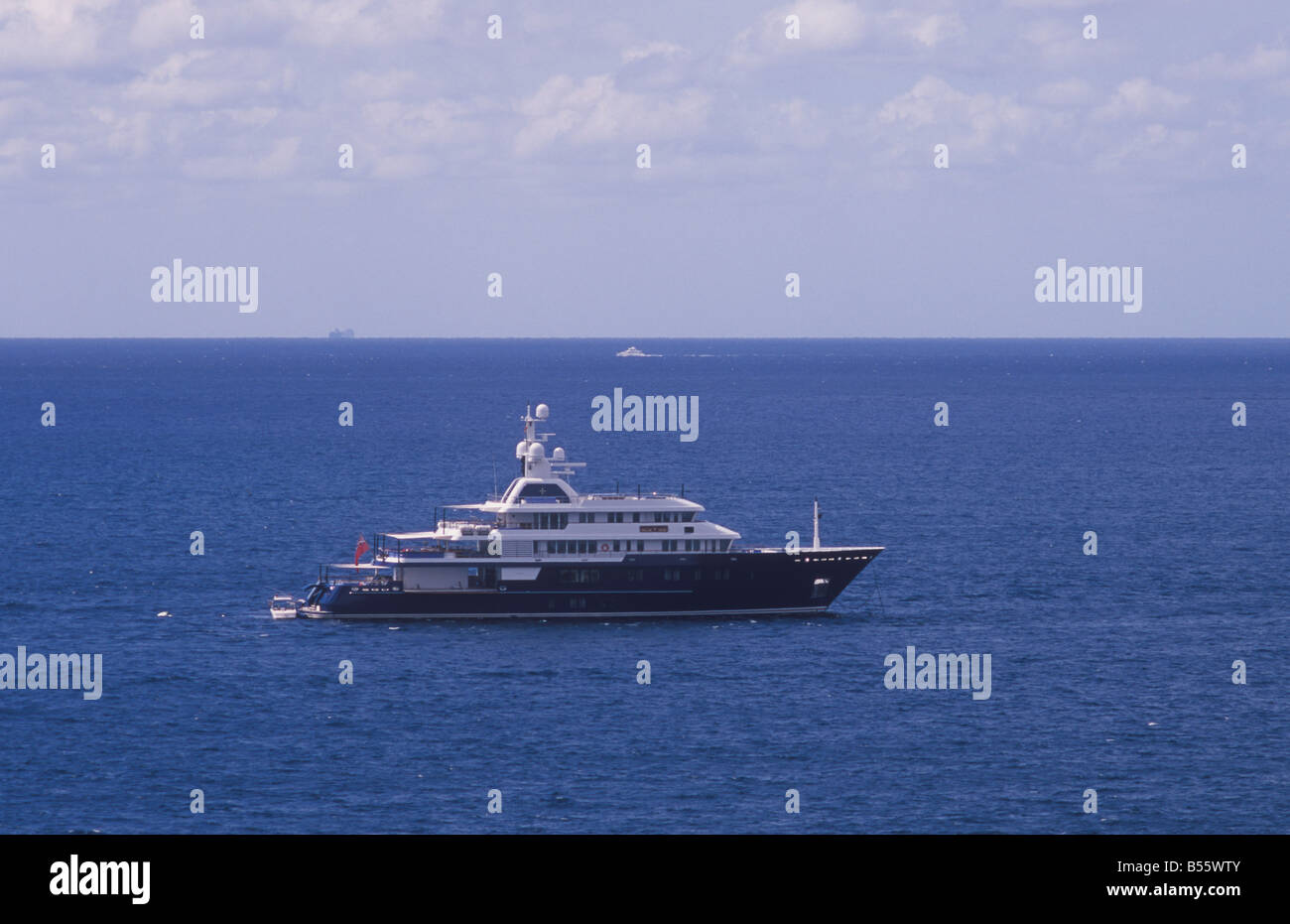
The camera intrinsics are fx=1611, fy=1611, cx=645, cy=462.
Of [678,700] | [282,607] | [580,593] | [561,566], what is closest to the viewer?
[678,700]

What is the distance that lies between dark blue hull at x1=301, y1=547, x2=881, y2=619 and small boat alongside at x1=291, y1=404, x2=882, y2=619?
2.1 inches

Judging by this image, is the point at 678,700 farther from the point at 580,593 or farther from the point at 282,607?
the point at 282,607

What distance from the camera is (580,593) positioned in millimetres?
85875

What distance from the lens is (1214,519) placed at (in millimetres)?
131000

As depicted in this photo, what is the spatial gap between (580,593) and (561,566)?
1.77 metres

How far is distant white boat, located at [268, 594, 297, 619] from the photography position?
86312 mm

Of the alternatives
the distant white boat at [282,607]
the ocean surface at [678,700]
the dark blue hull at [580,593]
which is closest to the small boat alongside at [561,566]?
the dark blue hull at [580,593]

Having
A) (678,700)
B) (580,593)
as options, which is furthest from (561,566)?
(678,700)

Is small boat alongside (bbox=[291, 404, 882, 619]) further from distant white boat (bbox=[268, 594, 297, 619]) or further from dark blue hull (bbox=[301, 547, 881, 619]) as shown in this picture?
distant white boat (bbox=[268, 594, 297, 619])

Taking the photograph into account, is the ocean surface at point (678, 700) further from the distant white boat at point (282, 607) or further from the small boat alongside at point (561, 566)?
the small boat alongside at point (561, 566)
